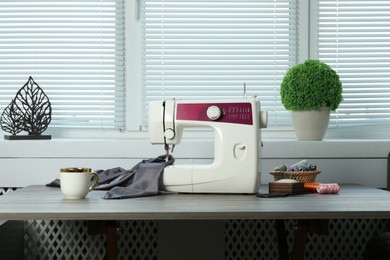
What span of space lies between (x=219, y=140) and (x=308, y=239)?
3.44 ft

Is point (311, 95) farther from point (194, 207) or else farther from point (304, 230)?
point (194, 207)

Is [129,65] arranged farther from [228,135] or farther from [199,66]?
[228,135]

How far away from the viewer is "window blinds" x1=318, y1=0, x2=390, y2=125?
3.54m

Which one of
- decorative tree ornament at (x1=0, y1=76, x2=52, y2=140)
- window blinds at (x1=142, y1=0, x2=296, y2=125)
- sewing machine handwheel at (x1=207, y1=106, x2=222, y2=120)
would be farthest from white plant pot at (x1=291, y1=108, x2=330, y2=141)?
decorative tree ornament at (x1=0, y1=76, x2=52, y2=140)

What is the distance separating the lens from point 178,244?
306 cm

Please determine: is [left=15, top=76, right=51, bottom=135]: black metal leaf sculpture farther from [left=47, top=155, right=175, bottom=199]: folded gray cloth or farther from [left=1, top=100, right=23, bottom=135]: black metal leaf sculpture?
[left=47, top=155, right=175, bottom=199]: folded gray cloth

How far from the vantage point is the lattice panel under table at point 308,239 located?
3.38 meters

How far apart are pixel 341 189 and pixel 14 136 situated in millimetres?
1456

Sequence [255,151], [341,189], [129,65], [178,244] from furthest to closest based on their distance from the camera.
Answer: [129,65] < [178,244] < [341,189] < [255,151]

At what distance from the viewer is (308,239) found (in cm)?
340

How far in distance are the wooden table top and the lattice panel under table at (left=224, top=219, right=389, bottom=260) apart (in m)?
0.87

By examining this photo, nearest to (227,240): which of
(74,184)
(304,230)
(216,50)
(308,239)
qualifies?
(308,239)

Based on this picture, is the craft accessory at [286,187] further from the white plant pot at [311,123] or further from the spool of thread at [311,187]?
the white plant pot at [311,123]

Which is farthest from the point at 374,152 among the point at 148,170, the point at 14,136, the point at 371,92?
the point at 14,136
